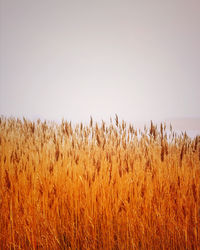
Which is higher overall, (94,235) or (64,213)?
(64,213)

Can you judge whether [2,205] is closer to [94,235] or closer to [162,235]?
[94,235]

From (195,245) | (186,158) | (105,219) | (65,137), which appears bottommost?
(195,245)

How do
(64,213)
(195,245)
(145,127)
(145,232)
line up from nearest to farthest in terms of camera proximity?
(195,245) < (145,232) < (64,213) < (145,127)

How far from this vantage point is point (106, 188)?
1388mm

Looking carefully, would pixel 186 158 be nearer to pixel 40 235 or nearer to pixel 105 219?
pixel 105 219

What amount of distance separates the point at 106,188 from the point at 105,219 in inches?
8.1

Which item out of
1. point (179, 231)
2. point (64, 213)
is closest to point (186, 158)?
point (179, 231)

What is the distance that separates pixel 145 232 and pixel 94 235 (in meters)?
0.29

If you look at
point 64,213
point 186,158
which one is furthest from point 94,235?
point 186,158

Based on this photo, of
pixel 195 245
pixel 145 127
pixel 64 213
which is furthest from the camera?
pixel 145 127

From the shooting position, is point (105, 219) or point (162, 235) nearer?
point (162, 235)

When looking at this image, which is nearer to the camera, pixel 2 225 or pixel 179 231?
pixel 179 231

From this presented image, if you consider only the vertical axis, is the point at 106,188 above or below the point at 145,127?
below

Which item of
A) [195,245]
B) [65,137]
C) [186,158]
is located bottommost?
[195,245]
